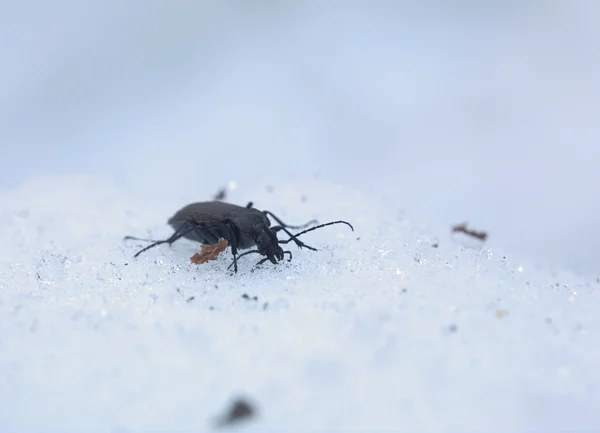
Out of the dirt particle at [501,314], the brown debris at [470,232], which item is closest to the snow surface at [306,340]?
the dirt particle at [501,314]

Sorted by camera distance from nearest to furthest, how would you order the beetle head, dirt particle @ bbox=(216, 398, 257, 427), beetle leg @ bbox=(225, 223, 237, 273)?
dirt particle @ bbox=(216, 398, 257, 427) < the beetle head < beetle leg @ bbox=(225, 223, 237, 273)

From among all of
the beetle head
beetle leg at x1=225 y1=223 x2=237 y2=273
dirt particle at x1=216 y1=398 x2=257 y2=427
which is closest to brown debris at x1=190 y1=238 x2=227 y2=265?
beetle leg at x1=225 y1=223 x2=237 y2=273

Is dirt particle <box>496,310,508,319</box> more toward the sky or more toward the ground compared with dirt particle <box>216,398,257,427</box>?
more toward the sky

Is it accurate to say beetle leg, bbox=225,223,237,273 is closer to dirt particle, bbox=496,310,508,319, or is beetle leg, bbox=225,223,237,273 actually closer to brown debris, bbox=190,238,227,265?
brown debris, bbox=190,238,227,265

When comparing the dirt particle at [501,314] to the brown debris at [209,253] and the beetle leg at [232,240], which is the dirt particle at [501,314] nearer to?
the beetle leg at [232,240]

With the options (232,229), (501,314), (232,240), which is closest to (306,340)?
(501,314)

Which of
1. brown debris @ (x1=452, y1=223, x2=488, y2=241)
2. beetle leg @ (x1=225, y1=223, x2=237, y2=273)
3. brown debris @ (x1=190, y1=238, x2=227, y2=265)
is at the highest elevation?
brown debris @ (x1=452, y1=223, x2=488, y2=241)

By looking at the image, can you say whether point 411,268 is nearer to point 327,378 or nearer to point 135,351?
point 327,378
